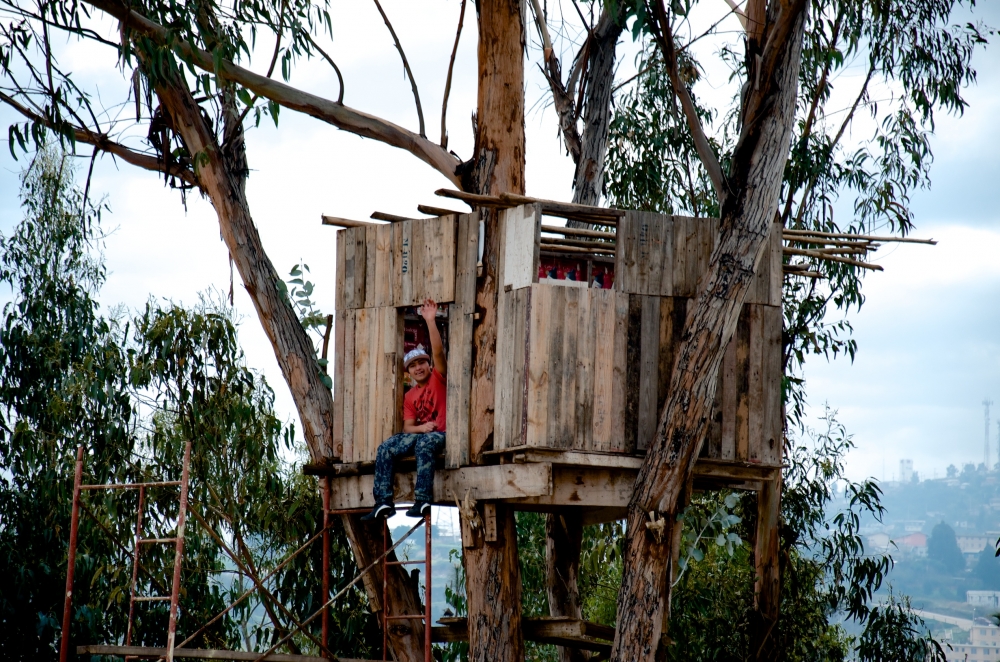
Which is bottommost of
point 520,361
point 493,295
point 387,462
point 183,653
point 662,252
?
point 183,653

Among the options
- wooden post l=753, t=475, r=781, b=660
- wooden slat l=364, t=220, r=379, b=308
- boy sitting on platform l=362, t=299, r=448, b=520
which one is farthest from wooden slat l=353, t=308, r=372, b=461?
wooden post l=753, t=475, r=781, b=660

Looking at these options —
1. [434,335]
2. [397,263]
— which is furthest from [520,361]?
[397,263]

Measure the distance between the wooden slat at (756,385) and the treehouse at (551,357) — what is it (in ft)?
0.04

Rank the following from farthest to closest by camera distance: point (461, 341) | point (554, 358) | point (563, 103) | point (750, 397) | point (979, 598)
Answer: point (979, 598) < point (563, 103) < point (461, 341) < point (750, 397) < point (554, 358)

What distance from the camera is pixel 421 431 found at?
11484 millimetres

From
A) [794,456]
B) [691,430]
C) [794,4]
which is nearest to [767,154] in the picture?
[794,4]

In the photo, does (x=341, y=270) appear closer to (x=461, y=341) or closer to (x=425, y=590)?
(x=461, y=341)

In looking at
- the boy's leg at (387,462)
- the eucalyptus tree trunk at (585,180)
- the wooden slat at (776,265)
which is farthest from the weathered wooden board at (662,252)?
the eucalyptus tree trunk at (585,180)

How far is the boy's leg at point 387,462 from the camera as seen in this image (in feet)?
36.9

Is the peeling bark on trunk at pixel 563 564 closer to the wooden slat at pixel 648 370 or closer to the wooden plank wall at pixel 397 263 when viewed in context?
the wooden plank wall at pixel 397 263

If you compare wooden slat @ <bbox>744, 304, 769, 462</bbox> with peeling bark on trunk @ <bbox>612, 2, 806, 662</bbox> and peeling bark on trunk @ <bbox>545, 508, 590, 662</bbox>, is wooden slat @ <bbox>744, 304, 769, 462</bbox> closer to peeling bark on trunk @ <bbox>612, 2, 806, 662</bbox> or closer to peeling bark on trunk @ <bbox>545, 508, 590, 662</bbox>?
peeling bark on trunk @ <bbox>612, 2, 806, 662</bbox>

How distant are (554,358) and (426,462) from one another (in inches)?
63.1

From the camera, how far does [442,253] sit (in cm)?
1139

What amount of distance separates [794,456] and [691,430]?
749 centimetres
